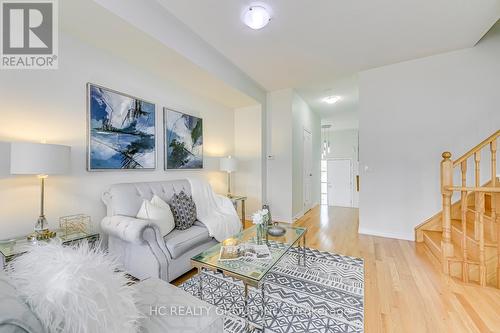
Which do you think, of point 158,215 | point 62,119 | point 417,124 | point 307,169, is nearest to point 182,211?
point 158,215

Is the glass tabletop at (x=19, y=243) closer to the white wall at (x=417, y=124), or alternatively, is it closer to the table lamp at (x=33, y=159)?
the table lamp at (x=33, y=159)

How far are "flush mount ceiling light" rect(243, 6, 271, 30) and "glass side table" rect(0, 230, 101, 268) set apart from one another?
2439mm

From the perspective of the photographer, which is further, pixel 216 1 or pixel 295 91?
pixel 295 91

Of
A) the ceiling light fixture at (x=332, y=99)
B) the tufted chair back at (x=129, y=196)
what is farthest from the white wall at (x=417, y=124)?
the tufted chair back at (x=129, y=196)

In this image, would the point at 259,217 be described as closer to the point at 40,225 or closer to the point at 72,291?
the point at 72,291

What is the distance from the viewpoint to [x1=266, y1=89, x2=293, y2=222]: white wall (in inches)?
160

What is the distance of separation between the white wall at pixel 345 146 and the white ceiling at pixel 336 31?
404 centimetres

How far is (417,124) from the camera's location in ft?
10.0

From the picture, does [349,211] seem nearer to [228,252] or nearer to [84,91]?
[228,252]

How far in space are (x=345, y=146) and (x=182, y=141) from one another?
18.8 ft

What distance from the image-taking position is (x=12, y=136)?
1718 millimetres

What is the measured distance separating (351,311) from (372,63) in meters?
3.20

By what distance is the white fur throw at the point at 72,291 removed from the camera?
0.59 m

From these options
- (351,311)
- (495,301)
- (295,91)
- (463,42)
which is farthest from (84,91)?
(463,42)
